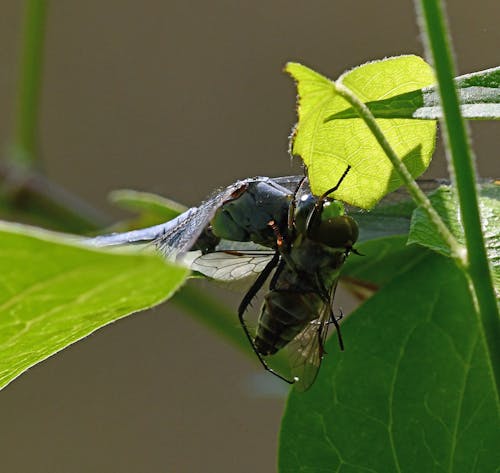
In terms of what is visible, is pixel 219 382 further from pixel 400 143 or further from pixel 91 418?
pixel 400 143

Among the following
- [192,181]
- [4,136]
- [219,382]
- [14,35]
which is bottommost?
[219,382]

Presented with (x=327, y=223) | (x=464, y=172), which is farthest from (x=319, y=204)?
(x=464, y=172)

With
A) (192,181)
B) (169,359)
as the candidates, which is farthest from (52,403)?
(192,181)

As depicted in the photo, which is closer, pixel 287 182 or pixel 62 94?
pixel 287 182

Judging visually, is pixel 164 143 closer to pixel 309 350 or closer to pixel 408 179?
pixel 309 350

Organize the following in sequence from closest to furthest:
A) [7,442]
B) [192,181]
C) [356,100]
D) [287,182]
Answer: [356,100] < [287,182] < [7,442] < [192,181]

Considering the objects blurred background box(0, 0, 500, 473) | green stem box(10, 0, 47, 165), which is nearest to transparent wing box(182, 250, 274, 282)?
green stem box(10, 0, 47, 165)
